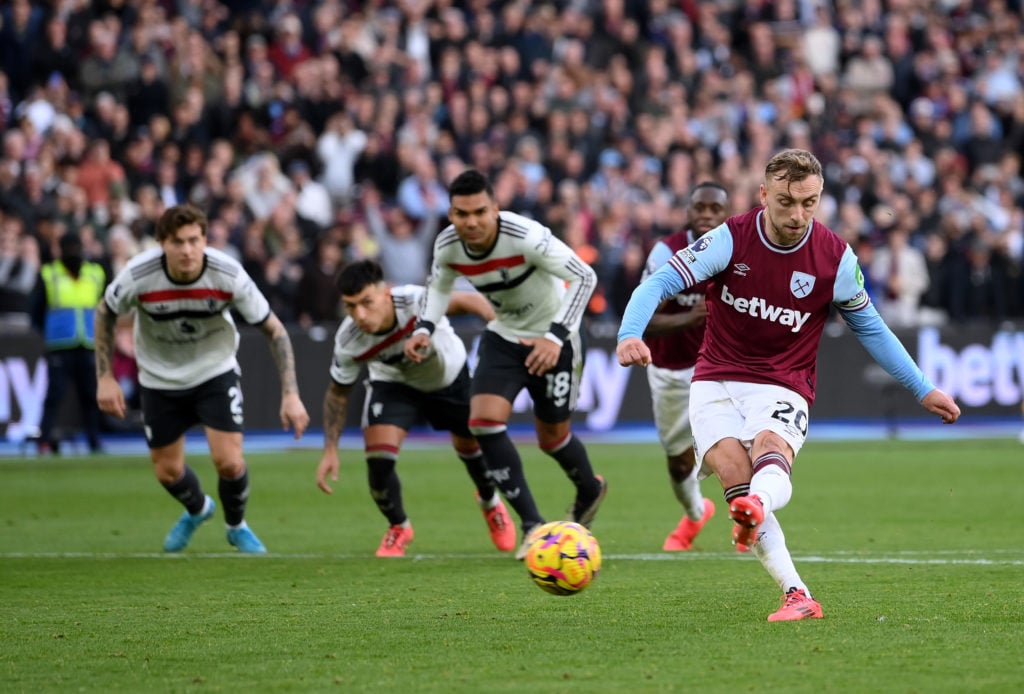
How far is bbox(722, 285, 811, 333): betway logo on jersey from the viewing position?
25.2ft

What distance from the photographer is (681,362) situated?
441 inches

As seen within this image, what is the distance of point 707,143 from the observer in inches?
1007

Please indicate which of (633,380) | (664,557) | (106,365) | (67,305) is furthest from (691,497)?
(633,380)

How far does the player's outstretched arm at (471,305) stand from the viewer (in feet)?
35.5

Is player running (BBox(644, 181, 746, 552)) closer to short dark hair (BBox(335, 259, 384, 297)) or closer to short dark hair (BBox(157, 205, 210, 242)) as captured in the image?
short dark hair (BBox(335, 259, 384, 297))

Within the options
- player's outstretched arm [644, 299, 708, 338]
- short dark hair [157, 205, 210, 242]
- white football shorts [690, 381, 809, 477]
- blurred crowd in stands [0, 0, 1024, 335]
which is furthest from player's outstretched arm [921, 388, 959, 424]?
A: blurred crowd in stands [0, 0, 1024, 335]

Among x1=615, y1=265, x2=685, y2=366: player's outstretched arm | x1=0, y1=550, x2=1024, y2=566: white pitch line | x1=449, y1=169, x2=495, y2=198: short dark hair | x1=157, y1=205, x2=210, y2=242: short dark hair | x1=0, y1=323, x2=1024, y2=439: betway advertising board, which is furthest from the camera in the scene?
x1=0, y1=323, x2=1024, y2=439: betway advertising board

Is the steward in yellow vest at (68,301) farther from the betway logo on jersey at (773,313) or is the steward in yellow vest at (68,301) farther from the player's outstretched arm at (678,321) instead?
the betway logo on jersey at (773,313)

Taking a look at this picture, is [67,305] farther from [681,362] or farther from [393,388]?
[681,362]

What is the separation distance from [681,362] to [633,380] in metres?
10.2

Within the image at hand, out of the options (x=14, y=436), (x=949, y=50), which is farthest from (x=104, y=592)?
(x=949, y=50)

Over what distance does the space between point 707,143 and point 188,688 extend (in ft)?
66.6

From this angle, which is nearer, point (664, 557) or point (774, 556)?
point (774, 556)

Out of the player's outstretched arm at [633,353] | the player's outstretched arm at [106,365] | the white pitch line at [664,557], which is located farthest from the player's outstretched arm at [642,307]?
the player's outstretched arm at [106,365]
